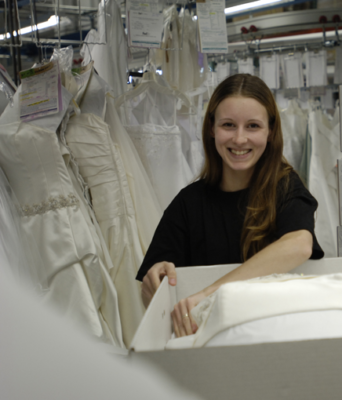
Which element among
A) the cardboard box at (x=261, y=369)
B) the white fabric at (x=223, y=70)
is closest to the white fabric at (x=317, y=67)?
the white fabric at (x=223, y=70)

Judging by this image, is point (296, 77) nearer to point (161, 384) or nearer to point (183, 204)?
point (183, 204)

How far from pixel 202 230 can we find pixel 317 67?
2.10 metres

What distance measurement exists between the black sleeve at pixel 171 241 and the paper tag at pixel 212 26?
97 cm

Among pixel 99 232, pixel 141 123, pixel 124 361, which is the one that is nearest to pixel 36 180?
pixel 99 232

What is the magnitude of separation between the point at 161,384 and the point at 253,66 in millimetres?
3084

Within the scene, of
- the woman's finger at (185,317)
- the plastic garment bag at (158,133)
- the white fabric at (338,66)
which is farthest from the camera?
the white fabric at (338,66)

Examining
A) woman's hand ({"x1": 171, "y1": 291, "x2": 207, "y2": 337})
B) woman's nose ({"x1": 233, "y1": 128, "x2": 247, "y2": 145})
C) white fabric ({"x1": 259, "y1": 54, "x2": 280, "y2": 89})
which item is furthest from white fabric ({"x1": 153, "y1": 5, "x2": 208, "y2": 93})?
woman's hand ({"x1": 171, "y1": 291, "x2": 207, "y2": 337})

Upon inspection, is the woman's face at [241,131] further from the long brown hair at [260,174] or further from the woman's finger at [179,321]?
the woman's finger at [179,321]

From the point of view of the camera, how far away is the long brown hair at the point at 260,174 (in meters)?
1.13

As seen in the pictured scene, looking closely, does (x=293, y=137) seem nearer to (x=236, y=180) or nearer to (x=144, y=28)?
(x=144, y=28)

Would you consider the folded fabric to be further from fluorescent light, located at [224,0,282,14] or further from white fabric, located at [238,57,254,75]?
fluorescent light, located at [224,0,282,14]

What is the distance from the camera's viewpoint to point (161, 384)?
0.88ft

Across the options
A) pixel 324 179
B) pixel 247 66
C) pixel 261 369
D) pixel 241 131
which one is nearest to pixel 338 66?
pixel 247 66

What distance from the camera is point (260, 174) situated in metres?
1.21
